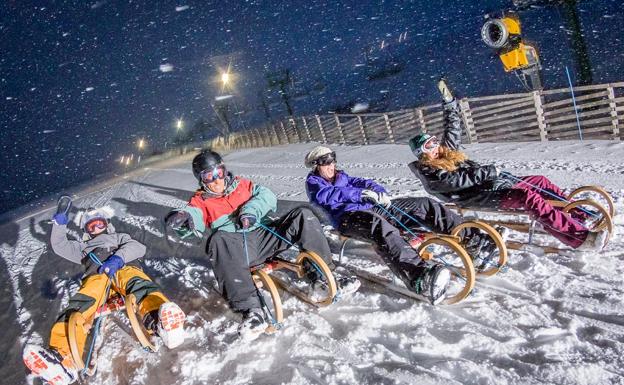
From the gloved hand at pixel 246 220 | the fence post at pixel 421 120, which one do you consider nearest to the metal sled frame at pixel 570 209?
the gloved hand at pixel 246 220

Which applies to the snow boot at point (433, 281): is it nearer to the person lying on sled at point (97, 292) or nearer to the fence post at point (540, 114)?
the person lying on sled at point (97, 292)

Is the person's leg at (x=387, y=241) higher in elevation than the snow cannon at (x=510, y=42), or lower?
lower

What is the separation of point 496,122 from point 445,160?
896 centimetres

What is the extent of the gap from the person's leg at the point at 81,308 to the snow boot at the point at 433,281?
263 centimetres

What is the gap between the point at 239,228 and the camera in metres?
3.44

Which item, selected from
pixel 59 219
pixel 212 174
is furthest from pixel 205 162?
pixel 59 219

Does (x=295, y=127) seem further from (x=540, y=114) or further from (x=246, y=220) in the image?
(x=246, y=220)

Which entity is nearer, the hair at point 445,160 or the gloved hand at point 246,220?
the gloved hand at point 246,220

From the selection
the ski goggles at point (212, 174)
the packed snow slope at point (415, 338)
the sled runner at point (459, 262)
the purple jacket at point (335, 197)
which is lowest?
the packed snow slope at point (415, 338)

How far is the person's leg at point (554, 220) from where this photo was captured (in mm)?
2904

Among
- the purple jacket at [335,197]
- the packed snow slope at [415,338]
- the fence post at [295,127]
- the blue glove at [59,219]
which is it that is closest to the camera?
the packed snow slope at [415,338]

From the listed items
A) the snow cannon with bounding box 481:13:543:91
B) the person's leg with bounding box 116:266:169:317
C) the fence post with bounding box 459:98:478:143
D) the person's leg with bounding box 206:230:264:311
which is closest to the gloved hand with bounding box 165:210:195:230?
the person's leg with bounding box 206:230:264:311

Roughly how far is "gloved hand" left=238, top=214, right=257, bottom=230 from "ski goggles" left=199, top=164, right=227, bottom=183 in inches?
18.0

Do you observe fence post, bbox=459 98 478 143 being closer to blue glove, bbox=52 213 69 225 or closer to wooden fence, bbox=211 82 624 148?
wooden fence, bbox=211 82 624 148
